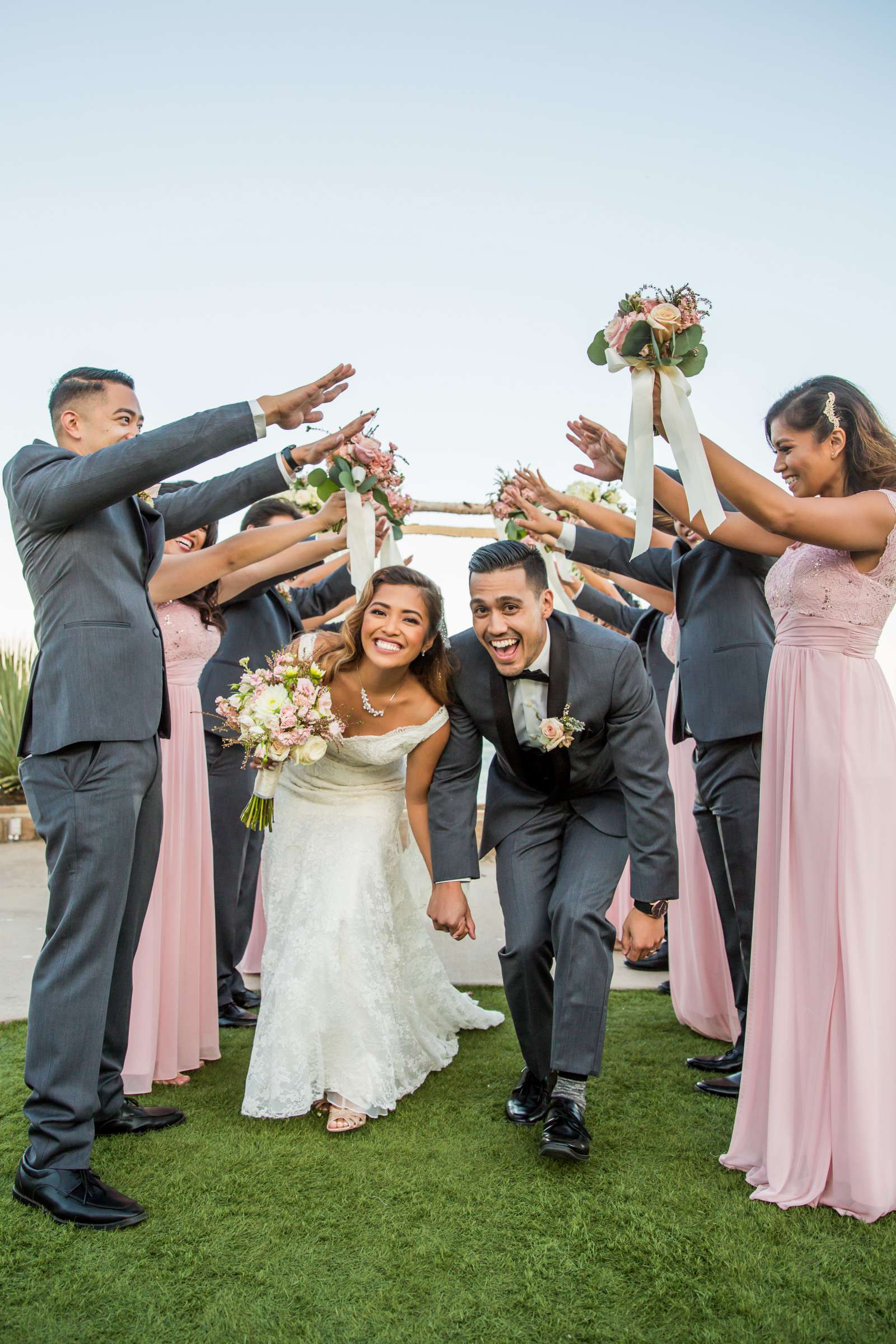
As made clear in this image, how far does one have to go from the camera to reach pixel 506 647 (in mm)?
3920

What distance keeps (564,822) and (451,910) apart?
23.3 inches

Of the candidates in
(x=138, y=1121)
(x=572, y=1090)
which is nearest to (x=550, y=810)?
(x=572, y=1090)

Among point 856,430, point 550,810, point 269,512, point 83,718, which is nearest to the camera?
point 83,718

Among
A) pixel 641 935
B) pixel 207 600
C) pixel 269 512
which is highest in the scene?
pixel 269 512

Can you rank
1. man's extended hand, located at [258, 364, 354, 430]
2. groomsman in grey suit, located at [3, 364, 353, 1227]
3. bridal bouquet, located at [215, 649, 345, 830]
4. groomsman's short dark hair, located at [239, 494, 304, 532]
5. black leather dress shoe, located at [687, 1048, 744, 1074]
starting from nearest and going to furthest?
groomsman in grey suit, located at [3, 364, 353, 1227] < man's extended hand, located at [258, 364, 354, 430] < bridal bouquet, located at [215, 649, 345, 830] < black leather dress shoe, located at [687, 1048, 744, 1074] < groomsman's short dark hair, located at [239, 494, 304, 532]

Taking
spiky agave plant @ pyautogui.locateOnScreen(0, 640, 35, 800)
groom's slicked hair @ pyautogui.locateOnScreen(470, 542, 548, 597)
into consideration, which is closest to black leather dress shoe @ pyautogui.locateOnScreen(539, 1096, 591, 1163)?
groom's slicked hair @ pyautogui.locateOnScreen(470, 542, 548, 597)

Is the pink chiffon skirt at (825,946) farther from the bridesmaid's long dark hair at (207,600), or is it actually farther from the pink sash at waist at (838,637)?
the bridesmaid's long dark hair at (207,600)

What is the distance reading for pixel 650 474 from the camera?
304 centimetres

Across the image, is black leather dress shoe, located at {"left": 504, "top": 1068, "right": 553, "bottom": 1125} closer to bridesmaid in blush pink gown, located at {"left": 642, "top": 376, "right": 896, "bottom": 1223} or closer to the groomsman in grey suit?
bridesmaid in blush pink gown, located at {"left": 642, "top": 376, "right": 896, "bottom": 1223}

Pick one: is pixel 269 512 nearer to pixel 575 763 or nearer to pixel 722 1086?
pixel 575 763

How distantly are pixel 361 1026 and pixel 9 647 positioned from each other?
9.56 metres

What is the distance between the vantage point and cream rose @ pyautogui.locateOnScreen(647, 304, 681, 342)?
9.82 ft

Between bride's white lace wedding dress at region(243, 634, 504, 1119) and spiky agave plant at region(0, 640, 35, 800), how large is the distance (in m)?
8.10

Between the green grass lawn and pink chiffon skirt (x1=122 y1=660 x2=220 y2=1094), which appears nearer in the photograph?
the green grass lawn
